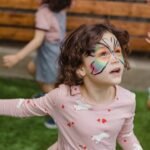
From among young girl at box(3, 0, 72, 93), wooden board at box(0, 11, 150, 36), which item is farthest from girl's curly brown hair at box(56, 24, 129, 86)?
wooden board at box(0, 11, 150, 36)

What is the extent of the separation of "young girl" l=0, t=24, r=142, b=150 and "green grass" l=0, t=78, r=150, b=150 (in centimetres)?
156

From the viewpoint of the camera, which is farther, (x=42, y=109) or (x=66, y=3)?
(x=66, y=3)

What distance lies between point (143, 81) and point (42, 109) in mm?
2948

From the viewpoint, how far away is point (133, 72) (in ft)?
17.9

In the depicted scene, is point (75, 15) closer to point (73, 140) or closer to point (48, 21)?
point (48, 21)

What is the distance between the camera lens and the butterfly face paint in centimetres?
254

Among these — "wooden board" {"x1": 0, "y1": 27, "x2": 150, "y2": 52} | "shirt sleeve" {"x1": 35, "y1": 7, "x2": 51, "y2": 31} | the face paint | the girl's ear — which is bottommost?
"wooden board" {"x1": 0, "y1": 27, "x2": 150, "y2": 52}

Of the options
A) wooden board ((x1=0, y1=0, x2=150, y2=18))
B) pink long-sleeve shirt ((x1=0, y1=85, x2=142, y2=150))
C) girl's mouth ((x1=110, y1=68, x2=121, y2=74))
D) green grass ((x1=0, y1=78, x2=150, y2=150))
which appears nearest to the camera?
girl's mouth ((x1=110, y1=68, x2=121, y2=74))

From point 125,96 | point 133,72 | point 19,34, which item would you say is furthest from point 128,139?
point 19,34

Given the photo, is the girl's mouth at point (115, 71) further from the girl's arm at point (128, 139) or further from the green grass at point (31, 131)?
the green grass at point (31, 131)

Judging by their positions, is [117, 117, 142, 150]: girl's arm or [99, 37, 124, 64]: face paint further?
[117, 117, 142, 150]: girl's arm

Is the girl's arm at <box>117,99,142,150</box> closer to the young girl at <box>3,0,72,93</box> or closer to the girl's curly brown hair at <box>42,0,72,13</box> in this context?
the young girl at <box>3,0,72,93</box>

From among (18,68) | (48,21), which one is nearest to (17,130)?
(48,21)

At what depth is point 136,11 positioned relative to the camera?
557cm
